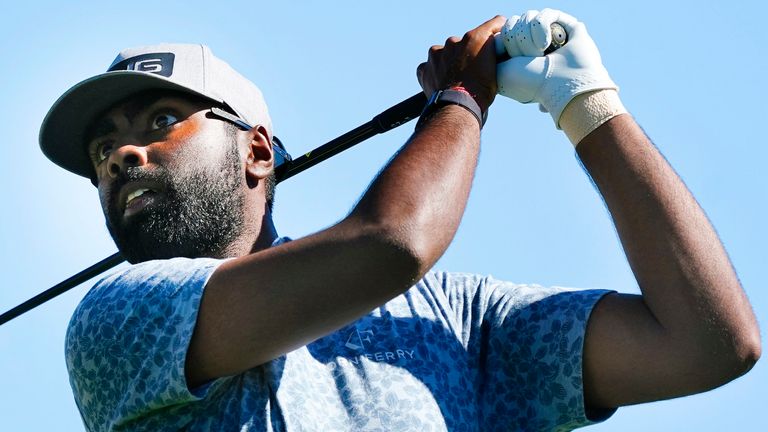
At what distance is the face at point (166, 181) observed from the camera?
484 centimetres

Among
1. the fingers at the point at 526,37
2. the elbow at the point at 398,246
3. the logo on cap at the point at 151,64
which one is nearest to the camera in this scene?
the elbow at the point at 398,246

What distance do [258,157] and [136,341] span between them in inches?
63.0

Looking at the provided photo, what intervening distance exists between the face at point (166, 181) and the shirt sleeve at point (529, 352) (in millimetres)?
904

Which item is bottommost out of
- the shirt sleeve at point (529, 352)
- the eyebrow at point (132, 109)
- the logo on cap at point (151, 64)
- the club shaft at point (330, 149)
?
the shirt sleeve at point (529, 352)

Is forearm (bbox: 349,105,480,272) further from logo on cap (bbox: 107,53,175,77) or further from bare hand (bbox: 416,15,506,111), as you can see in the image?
logo on cap (bbox: 107,53,175,77)

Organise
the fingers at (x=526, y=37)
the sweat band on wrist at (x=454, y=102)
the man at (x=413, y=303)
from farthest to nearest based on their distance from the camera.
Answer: the fingers at (x=526, y=37) → the sweat band on wrist at (x=454, y=102) → the man at (x=413, y=303)

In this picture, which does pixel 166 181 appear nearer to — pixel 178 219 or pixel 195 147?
pixel 178 219

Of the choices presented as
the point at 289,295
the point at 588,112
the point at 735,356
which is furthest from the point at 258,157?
the point at 735,356

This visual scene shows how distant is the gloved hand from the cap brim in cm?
132

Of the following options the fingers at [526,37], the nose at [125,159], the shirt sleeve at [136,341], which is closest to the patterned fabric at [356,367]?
the shirt sleeve at [136,341]

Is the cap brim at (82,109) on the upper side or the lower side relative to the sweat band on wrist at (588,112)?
upper

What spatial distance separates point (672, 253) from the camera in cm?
428

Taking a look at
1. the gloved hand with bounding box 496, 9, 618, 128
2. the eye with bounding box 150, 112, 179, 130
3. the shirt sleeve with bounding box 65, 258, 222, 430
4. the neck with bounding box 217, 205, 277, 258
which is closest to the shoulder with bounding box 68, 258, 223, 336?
the shirt sleeve with bounding box 65, 258, 222, 430

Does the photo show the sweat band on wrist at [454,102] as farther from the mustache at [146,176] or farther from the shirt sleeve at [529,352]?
the mustache at [146,176]
